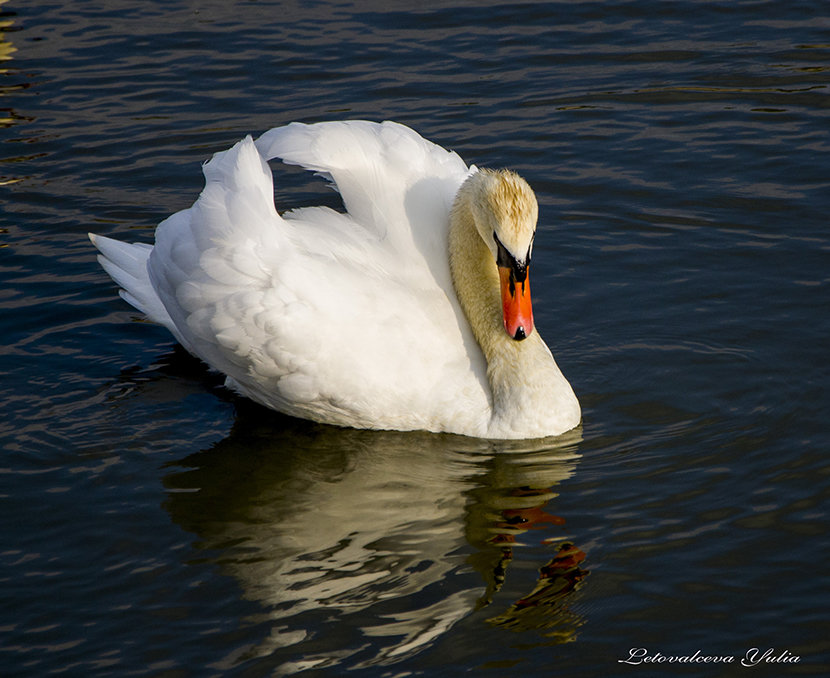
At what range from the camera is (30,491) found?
6.64m

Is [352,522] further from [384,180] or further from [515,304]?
[384,180]

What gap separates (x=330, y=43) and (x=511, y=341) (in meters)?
6.70

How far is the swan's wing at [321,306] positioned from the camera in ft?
22.2

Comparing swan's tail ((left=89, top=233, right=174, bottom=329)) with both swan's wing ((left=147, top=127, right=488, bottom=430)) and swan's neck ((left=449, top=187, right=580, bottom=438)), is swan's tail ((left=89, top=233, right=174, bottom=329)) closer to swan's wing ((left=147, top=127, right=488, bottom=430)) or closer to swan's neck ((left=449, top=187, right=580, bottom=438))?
swan's wing ((left=147, top=127, right=488, bottom=430))

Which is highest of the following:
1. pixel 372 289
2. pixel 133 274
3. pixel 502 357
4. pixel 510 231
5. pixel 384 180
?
pixel 384 180

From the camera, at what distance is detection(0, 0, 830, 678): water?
18.0 ft

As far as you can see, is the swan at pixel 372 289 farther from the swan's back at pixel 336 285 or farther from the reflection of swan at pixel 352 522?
the reflection of swan at pixel 352 522

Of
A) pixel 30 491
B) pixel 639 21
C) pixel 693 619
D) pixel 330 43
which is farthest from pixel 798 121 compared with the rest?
pixel 30 491

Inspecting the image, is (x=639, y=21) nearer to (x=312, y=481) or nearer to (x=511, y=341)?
(x=511, y=341)

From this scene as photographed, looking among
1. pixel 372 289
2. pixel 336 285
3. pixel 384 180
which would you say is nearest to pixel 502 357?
pixel 372 289

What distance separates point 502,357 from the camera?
7129 mm

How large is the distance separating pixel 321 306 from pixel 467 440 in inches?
45.2

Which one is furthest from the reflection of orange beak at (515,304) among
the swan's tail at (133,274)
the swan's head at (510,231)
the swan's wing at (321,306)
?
the swan's tail at (133,274)

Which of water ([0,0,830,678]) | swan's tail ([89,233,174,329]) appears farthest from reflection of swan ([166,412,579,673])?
swan's tail ([89,233,174,329])
